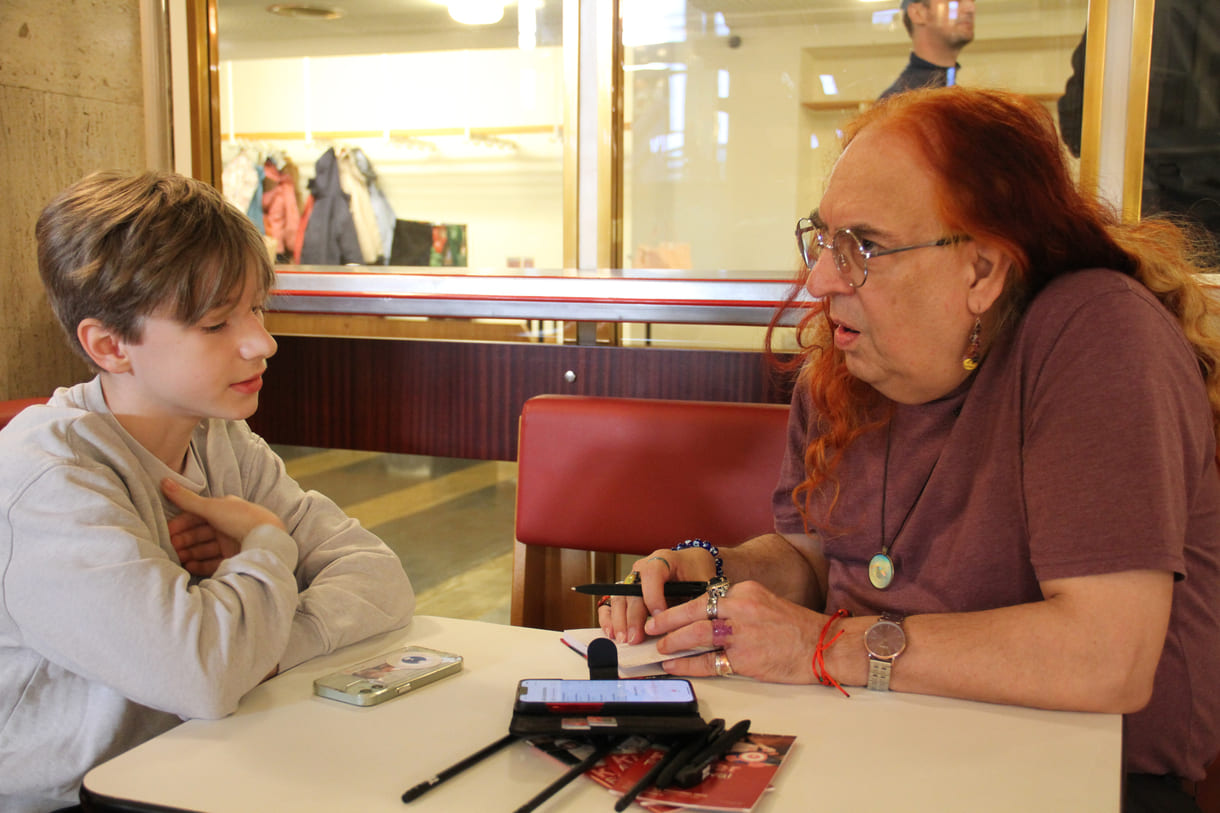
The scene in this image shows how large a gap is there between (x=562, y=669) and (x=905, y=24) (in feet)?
15.1

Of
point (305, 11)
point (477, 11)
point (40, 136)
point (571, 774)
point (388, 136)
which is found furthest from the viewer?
point (388, 136)

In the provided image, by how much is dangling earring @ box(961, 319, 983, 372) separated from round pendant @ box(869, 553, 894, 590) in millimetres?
257

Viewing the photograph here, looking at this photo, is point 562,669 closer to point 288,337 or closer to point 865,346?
point 865,346

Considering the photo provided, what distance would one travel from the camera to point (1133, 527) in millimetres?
990

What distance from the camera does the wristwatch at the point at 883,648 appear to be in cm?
102

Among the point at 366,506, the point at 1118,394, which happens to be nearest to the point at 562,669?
the point at 1118,394

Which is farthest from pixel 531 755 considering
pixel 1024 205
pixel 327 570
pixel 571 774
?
pixel 1024 205

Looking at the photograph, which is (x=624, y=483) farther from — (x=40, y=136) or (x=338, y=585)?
(x=40, y=136)

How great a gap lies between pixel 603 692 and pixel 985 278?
2.23 feet

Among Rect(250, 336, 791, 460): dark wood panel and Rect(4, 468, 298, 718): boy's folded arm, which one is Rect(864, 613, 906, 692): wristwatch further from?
Rect(250, 336, 791, 460): dark wood panel

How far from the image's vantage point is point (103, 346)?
1.20 meters

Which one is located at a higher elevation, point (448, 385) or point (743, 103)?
point (743, 103)

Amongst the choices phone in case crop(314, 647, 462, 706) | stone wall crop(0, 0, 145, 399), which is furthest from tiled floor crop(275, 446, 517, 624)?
phone in case crop(314, 647, 462, 706)

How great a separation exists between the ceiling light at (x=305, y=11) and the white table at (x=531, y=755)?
20.5ft
